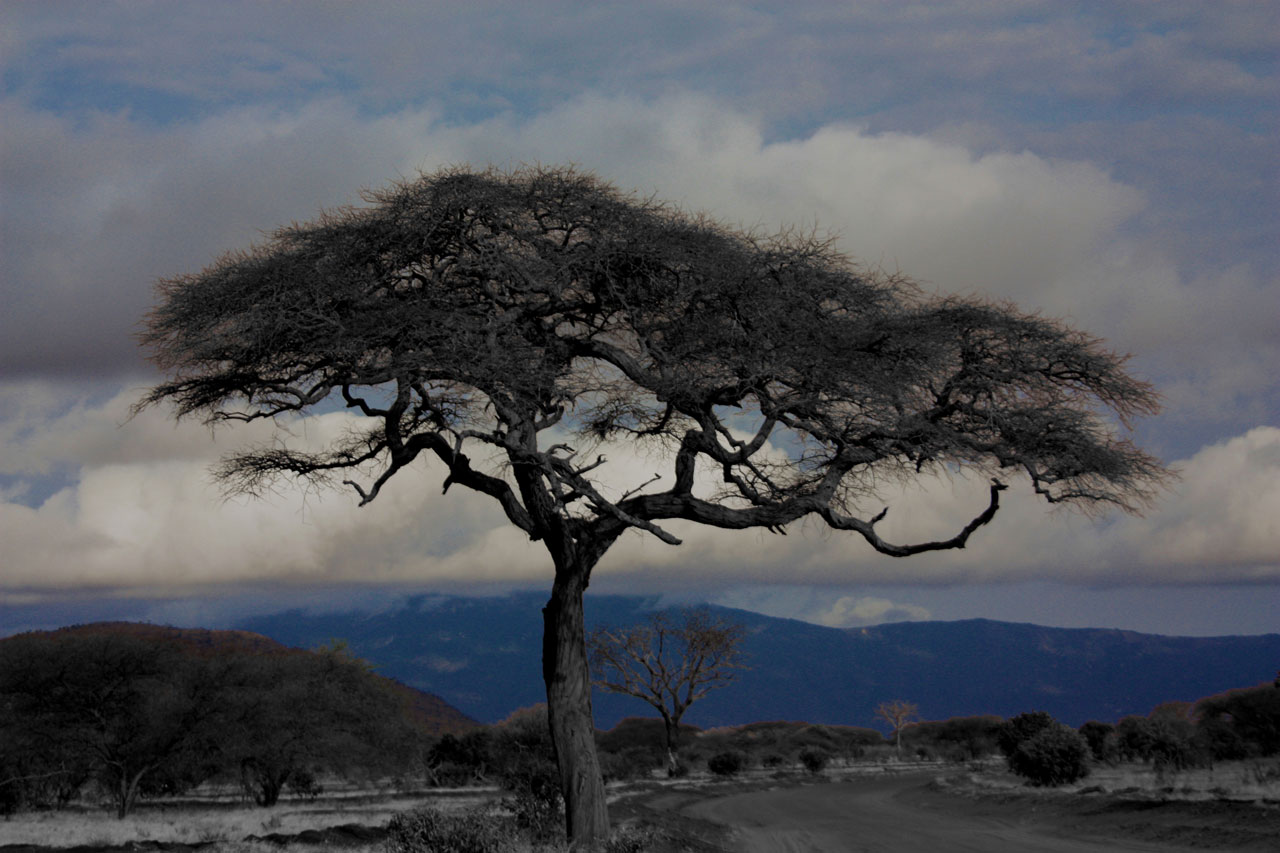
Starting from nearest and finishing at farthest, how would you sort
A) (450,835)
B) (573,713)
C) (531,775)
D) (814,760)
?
(450,835) < (573,713) < (531,775) < (814,760)

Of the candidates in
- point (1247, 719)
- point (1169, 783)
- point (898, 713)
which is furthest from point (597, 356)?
point (898, 713)

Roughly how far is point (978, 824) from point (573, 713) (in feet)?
55.4

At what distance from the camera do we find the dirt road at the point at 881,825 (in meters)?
22.0

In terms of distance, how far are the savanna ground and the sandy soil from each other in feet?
0.16

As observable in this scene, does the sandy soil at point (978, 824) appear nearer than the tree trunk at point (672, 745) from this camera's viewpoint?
Yes

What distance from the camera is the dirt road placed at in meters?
22.0

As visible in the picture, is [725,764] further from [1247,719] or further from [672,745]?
[1247,719]

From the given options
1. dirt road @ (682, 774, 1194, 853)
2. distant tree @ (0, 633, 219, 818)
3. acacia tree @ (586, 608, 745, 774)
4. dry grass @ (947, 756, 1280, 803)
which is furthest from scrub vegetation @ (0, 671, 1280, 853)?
acacia tree @ (586, 608, 745, 774)

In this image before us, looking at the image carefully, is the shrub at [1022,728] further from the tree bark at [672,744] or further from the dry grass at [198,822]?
the dry grass at [198,822]

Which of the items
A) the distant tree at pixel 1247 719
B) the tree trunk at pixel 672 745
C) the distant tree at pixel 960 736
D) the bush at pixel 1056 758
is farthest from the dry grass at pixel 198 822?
the distant tree at pixel 960 736

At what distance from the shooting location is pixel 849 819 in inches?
1194

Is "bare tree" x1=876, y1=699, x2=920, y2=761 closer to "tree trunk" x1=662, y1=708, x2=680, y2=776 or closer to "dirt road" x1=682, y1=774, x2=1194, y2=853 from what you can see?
"tree trunk" x1=662, y1=708, x2=680, y2=776

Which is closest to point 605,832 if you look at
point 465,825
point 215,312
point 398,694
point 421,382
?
point 465,825

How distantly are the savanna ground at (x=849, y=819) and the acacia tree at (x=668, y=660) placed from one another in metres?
14.4
